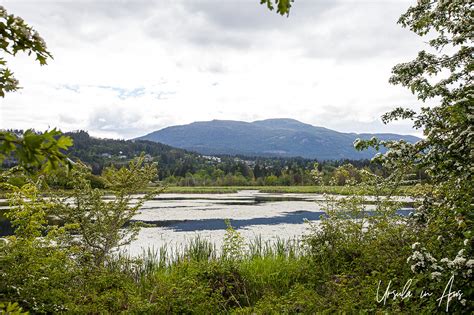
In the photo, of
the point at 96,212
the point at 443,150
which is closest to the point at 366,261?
the point at 443,150

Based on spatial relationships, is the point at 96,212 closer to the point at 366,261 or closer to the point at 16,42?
the point at 366,261

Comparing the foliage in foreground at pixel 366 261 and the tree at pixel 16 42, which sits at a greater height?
the tree at pixel 16 42

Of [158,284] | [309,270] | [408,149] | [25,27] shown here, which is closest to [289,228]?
[309,270]

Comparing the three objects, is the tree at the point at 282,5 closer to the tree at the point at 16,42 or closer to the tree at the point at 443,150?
the tree at the point at 16,42

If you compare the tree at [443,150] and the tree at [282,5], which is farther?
the tree at [443,150]

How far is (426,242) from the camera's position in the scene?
6.66 m

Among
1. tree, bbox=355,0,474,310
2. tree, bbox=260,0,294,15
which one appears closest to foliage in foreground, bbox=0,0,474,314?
tree, bbox=355,0,474,310

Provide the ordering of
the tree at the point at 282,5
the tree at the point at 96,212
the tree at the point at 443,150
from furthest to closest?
the tree at the point at 96,212, the tree at the point at 443,150, the tree at the point at 282,5

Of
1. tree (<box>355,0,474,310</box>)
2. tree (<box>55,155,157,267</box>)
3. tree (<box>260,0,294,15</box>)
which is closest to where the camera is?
tree (<box>260,0,294,15</box>)

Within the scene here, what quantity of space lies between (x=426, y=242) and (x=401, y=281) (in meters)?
1.15

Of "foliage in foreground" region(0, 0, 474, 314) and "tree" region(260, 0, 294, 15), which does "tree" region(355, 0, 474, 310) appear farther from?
"tree" region(260, 0, 294, 15)

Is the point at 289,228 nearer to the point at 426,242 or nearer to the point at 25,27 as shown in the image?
the point at 426,242

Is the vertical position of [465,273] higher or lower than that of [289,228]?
higher

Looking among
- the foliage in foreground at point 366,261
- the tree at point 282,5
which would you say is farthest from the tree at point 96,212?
the tree at point 282,5
